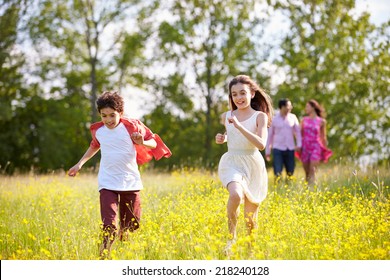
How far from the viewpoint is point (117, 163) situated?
542 centimetres

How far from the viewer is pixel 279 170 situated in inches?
392

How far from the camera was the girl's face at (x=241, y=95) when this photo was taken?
534 centimetres

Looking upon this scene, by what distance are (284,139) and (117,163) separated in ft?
16.9

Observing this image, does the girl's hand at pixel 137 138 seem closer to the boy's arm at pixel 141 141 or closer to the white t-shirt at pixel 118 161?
the boy's arm at pixel 141 141

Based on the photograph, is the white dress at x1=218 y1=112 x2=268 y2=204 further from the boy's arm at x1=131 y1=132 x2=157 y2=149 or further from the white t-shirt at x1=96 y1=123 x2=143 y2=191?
the white t-shirt at x1=96 y1=123 x2=143 y2=191

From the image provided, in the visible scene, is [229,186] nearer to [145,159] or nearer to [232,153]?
[232,153]

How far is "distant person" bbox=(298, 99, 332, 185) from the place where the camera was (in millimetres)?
10312

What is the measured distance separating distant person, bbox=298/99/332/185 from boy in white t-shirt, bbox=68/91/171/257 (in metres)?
5.25

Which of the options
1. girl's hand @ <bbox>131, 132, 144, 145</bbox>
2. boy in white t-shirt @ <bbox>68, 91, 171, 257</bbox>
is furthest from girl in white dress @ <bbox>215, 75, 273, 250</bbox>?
boy in white t-shirt @ <bbox>68, 91, 171, 257</bbox>

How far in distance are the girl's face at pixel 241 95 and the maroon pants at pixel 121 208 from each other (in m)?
1.29

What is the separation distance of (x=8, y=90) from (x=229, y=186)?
731 inches

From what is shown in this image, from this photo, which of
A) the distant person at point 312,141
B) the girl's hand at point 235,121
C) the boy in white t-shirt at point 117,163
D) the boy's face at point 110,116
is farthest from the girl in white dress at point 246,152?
the distant person at point 312,141

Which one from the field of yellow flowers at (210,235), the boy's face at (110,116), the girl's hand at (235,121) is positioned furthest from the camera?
the boy's face at (110,116)

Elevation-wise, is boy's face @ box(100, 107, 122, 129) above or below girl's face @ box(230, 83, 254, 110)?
below
